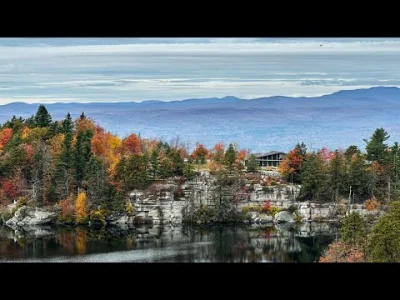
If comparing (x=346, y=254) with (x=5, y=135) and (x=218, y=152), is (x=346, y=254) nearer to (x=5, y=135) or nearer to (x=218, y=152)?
(x=218, y=152)

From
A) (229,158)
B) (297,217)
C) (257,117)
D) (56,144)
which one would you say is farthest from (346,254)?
(257,117)

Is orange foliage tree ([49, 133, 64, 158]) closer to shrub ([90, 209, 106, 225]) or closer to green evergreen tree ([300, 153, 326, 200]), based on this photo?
shrub ([90, 209, 106, 225])

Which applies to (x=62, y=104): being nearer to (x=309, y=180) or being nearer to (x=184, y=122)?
(x=184, y=122)

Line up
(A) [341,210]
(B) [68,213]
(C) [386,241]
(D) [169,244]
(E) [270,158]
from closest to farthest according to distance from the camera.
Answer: (C) [386,241]
(D) [169,244]
(B) [68,213]
(A) [341,210]
(E) [270,158]

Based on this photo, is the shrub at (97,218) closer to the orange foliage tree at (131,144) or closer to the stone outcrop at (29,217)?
the stone outcrop at (29,217)

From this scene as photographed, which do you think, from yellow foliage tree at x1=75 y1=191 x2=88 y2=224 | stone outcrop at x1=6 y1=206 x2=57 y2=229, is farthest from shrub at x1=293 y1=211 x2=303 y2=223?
stone outcrop at x1=6 y1=206 x2=57 y2=229

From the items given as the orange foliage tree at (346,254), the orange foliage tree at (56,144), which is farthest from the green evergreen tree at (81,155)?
the orange foliage tree at (346,254)
